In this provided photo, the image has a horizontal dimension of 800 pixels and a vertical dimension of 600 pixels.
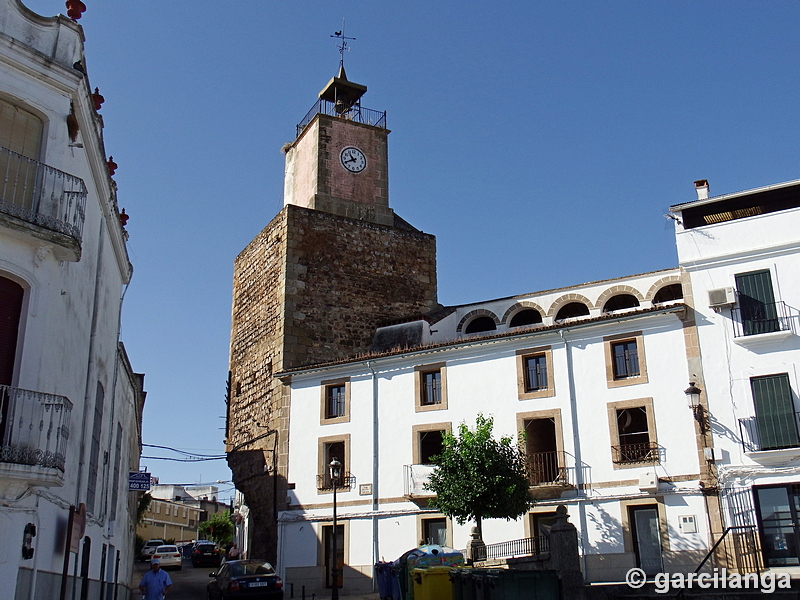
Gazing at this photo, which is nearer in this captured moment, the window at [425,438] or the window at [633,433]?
the window at [633,433]

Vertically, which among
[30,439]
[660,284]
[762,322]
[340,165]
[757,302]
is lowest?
[30,439]

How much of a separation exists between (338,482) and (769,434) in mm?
12336

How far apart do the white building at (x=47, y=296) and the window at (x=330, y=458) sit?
11933 millimetres

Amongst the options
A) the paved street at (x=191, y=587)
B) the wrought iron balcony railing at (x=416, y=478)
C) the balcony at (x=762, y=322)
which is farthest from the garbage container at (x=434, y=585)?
the balcony at (x=762, y=322)

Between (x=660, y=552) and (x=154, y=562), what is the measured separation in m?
12.1

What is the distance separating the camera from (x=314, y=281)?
97.7 feet

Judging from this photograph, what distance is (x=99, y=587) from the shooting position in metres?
14.2

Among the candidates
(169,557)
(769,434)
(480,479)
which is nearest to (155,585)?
(480,479)

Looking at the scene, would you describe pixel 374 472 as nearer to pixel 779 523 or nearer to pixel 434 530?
pixel 434 530

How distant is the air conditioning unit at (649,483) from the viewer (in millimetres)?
20062

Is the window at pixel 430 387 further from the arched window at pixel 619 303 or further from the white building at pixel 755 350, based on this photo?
the white building at pixel 755 350

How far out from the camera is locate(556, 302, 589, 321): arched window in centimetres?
2825

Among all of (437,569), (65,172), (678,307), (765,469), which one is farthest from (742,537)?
(65,172)

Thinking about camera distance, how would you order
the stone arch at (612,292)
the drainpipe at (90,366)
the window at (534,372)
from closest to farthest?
the drainpipe at (90,366) → the window at (534,372) → the stone arch at (612,292)
